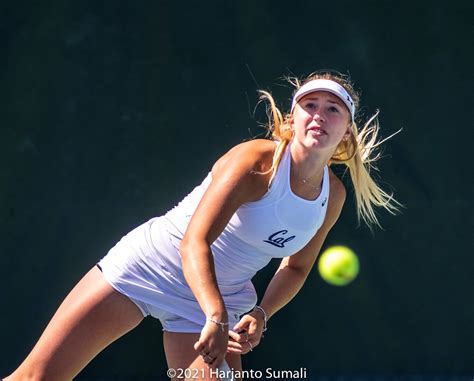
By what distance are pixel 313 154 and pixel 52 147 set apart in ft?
5.78

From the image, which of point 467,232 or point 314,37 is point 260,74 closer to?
point 314,37

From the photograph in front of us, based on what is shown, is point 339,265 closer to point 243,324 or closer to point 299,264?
point 299,264

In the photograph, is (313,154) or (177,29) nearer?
(313,154)

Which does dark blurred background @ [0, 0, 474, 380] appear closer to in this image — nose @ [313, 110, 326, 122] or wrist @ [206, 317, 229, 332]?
nose @ [313, 110, 326, 122]

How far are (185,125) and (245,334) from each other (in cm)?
165

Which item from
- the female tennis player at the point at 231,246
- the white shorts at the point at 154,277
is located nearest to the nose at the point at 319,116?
the female tennis player at the point at 231,246

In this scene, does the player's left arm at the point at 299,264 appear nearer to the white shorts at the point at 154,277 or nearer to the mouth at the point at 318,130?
the white shorts at the point at 154,277

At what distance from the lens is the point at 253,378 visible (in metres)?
4.27

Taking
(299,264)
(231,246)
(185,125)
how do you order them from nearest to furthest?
1. (231,246)
2. (299,264)
3. (185,125)

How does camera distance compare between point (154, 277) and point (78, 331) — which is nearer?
point (78, 331)

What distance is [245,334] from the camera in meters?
2.69

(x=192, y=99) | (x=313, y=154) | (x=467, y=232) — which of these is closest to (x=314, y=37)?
(x=192, y=99)

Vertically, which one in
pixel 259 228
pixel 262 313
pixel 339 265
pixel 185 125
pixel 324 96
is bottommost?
pixel 262 313

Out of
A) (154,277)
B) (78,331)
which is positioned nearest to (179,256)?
(154,277)
